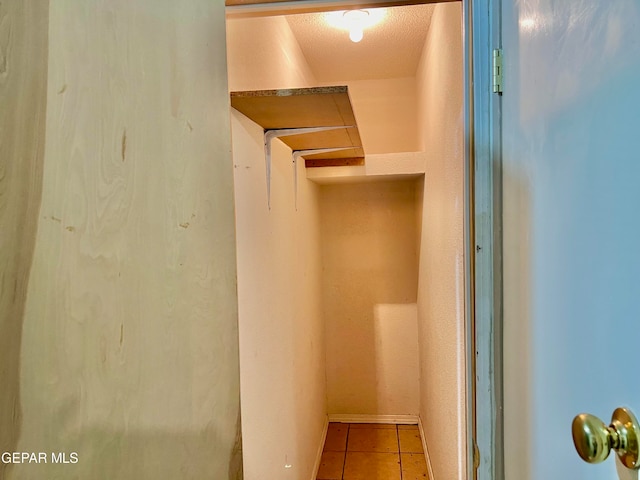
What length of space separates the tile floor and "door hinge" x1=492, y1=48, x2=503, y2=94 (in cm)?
239

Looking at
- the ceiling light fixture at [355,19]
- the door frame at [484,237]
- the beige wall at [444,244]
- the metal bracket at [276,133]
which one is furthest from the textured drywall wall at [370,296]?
the door frame at [484,237]

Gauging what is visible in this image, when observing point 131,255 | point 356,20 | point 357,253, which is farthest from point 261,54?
point 357,253

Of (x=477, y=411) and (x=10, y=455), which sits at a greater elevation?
(x=10, y=455)

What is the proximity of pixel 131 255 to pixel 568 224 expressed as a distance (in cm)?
71

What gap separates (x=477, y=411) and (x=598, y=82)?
81 centimetres

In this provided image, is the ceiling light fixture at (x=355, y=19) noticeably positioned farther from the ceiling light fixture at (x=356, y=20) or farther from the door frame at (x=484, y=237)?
the door frame at (x=484, y=237)

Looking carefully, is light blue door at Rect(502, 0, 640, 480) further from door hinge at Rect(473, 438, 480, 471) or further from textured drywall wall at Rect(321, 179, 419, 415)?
textured drywall wall at Rect(321, 179, 419, 415)

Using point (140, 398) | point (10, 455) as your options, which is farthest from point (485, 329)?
point (10, 455)

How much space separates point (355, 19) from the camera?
80.4 inches

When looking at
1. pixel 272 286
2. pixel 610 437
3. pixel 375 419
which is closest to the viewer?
pixel 610 437

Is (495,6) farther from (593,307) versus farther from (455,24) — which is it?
(593,307)

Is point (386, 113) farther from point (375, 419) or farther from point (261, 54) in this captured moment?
point (375, 419)

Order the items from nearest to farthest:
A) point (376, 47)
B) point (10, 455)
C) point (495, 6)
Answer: point (10, 455) < point (495, 6) < point (376, 47)

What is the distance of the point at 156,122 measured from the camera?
612 millimetres
